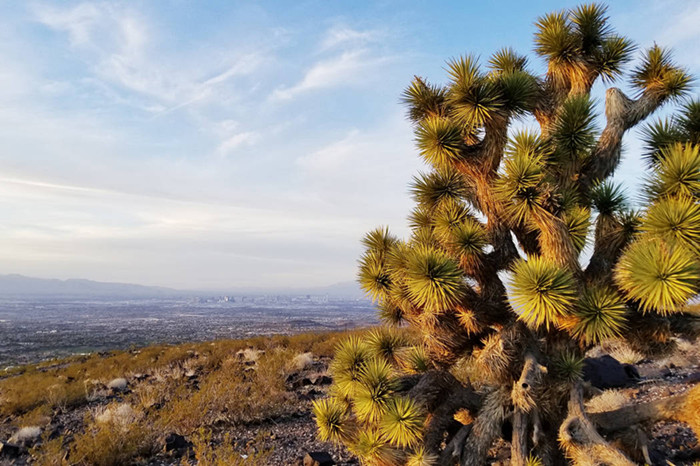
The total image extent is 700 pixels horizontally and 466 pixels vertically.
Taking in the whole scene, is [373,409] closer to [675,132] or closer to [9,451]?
[675,132]

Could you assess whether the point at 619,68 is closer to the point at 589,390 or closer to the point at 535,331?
the point at 535,331

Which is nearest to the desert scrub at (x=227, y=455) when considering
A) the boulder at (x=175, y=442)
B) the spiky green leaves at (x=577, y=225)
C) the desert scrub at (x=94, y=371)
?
the boulder at (x=175, y=442)

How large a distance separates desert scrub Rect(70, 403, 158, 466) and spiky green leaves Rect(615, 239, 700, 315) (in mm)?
7233

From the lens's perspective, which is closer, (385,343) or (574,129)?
(574,129)

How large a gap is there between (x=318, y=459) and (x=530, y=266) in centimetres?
403

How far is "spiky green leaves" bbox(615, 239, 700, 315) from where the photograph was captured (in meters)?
3.25

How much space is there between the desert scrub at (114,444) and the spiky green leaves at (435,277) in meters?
5.45

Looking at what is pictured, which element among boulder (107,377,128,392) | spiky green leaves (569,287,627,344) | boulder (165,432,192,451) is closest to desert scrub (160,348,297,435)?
boulder (165,432,192,451)

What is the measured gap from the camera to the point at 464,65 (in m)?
4.59

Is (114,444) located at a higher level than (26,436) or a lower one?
higher

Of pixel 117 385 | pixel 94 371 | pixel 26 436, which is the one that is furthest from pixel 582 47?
pixel 94 371

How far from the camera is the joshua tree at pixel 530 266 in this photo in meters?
3.87

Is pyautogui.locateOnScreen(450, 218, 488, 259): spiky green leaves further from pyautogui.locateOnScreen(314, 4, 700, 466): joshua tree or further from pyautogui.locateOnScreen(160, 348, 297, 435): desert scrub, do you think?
pyautogui.locateOnScreen(160, 348, 297, 435): desert scrub

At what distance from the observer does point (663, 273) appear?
10.9ft
